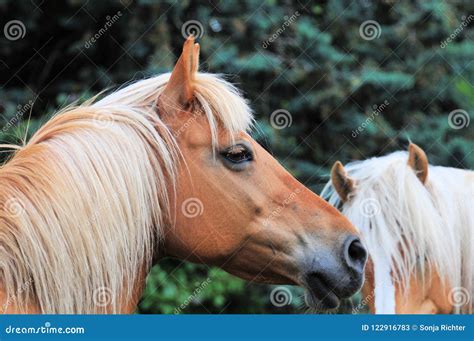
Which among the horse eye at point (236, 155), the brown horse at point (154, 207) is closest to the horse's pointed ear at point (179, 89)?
the brown horse at point (154, 207)

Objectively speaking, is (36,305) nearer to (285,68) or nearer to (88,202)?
(88,202)

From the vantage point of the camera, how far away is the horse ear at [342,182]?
2.76 meters

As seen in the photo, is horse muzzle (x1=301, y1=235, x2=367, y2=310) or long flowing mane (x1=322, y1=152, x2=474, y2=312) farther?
long flowing mane (x1=322, y1=152, x2=474, y2=312)

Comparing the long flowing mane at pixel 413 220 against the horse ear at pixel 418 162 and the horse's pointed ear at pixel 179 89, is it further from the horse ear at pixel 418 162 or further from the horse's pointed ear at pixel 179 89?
the horse's pointed ear at pixel 179 89

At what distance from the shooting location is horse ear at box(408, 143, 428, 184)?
8.86 ft

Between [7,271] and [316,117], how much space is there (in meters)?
3.49

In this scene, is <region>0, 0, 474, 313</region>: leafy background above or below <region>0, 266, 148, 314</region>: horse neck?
above

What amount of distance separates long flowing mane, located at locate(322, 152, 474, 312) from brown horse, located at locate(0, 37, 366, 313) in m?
0.87

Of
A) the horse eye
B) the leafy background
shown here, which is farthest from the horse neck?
the leafy background

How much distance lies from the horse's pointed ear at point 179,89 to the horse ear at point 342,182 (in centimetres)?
108

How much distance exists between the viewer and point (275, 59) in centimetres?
443

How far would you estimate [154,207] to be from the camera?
5.66 ft

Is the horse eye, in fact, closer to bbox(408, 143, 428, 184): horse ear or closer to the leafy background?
bbox(408, 143, 428, 184): horse ear

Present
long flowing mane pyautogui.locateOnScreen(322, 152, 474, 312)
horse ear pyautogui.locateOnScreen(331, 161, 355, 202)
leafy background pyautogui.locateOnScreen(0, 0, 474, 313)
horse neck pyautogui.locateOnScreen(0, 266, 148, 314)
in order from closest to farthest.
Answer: horse neck pyautogui.locateOnScreen(0, 266, 148, 314) → long flowing mane pyautogui.locateOnScreen(322, 152, 474, 312) → horse ear pyautogui.locateOnScreen(331, 161, 355, 202) → leafy background pyautogui.locateOnScreen(0, 0, 474, 313)
